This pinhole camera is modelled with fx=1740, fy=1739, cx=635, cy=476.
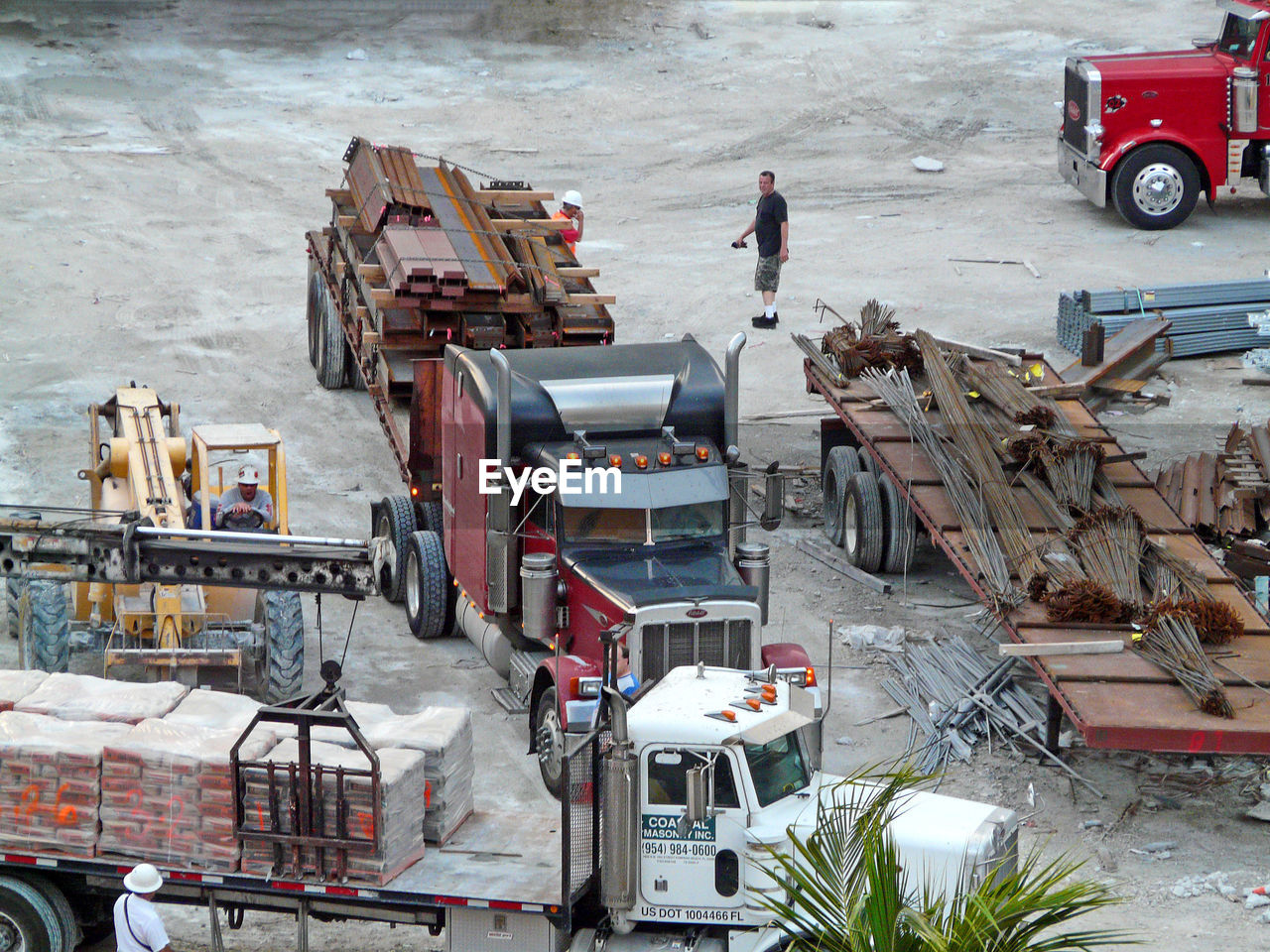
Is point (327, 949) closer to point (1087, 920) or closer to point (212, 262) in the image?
point (1087, 920)

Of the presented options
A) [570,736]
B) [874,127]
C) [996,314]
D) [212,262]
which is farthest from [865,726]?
[874,127]

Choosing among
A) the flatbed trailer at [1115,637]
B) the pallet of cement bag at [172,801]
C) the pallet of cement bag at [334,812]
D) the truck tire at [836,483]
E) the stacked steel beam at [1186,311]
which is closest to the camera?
the pallet of cement bag at [334,812]

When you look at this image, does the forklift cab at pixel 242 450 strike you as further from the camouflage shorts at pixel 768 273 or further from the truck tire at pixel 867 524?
the camouflage shorts at pixel 768 273

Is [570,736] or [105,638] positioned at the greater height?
[570,736]

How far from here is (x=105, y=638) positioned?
46.5ft

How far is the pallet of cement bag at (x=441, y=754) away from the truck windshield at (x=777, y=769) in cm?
191

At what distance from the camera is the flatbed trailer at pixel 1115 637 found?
11750mm

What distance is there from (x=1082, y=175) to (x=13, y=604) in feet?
63.5

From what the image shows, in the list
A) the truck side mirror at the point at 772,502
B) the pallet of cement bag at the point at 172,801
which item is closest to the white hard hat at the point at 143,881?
the pallet of cement bag at the point at 172,801

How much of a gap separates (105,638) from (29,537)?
3.86m

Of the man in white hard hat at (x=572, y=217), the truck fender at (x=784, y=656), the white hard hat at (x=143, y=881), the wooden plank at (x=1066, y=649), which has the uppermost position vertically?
the man in white hard hat at (x=572, y=217)

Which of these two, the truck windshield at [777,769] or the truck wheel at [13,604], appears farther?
the truck wheel at [13,604]

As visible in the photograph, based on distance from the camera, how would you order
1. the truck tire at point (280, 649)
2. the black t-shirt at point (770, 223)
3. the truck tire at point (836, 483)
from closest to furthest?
the truck tire at point (280, 649)
the truck tire at point (836, 483)
the black t-shirt at point (770, 223)

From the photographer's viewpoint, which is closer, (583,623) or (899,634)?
(583,623)
